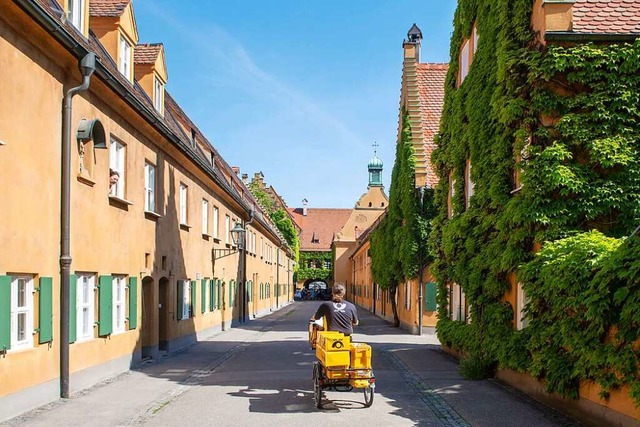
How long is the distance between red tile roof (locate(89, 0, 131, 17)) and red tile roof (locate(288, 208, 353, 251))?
95094 millimetres

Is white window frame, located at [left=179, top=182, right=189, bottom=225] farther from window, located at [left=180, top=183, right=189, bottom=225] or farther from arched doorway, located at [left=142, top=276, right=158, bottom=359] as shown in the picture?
arched doorway, located at [left=142, top=276, right=158, bottom=359]

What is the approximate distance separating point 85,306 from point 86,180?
231cm

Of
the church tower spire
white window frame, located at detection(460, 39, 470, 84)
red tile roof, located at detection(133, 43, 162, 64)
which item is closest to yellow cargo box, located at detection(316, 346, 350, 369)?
white window frame, located at detection(460, 39, 470, 84)

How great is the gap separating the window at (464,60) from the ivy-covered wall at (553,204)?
7.45 ft

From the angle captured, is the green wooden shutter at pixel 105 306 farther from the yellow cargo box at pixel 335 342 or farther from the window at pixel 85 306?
the yellow cargo box at pixel 335 342

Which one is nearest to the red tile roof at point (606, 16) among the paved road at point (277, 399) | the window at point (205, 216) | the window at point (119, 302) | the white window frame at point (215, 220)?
the paved road at point (277, 399)

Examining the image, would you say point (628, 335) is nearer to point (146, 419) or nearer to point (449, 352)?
point (146, 419)

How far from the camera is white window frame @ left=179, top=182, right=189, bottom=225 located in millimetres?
22697

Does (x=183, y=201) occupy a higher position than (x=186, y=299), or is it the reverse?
(x=183, y=201)

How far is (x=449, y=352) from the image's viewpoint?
20516mm

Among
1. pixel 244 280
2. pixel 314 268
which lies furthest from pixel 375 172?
pixel 244 280

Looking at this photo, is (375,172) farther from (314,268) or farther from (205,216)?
(205,216)

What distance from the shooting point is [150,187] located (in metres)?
19.0

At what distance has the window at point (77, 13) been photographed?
47.6 feet
